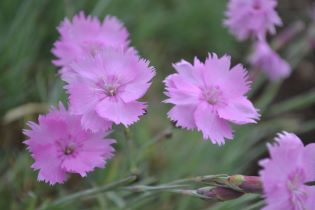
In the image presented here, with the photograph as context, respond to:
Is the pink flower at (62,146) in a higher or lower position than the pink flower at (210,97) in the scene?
lower

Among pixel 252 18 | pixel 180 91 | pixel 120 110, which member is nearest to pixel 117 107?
pixel 120 110

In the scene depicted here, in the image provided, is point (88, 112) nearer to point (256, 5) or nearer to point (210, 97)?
point (210, 97)

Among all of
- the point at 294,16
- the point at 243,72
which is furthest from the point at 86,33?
the point at 294,16

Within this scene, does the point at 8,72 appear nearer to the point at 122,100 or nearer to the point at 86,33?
the point at 86,33

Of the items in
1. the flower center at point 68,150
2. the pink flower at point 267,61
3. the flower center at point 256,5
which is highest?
the pink flower at point 267,61

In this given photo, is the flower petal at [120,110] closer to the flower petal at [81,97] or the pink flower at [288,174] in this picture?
the flower petal at [81,97]

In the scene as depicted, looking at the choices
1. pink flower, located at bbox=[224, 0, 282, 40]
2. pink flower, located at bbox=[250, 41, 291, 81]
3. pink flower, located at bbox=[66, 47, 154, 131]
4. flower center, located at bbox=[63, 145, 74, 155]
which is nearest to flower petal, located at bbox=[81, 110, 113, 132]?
pink flower, located at bbox=[66, 47, 154, 131]

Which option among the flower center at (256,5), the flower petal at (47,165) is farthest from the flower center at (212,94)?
the flower center at (256,5)
